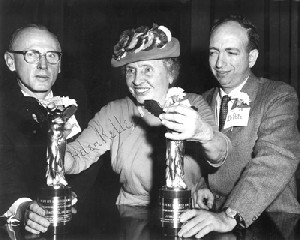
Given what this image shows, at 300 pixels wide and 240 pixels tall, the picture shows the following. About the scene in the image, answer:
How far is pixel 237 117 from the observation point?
6.15 ft

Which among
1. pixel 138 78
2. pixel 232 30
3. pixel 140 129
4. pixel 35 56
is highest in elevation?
pixel 232 30

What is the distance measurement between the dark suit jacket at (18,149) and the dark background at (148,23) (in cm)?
165

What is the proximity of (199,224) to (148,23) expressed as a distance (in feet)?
10.8

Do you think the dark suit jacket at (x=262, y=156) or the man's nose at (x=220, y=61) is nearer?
the dark suit jacket at (x=262, y=156)

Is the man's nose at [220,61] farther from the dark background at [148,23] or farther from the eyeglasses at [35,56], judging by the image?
the dark background at [148,23]

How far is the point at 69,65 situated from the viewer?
170 inches

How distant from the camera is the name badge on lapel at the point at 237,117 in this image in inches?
73.0

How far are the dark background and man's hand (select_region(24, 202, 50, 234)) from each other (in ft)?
7.23

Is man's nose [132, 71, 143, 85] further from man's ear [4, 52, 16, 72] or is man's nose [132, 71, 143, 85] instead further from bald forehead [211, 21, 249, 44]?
A: man's ear [4, 52, 16, 72]

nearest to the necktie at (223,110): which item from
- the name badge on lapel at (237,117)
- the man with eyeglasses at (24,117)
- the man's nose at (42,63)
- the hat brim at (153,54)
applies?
the name badge on lapel at (237,117)

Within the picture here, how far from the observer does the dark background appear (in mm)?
3750

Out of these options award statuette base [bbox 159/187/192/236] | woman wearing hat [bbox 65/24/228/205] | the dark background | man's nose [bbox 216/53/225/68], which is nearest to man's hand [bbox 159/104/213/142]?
award statuette base [bbox 159/187/192/236]

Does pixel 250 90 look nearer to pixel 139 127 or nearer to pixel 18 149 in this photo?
pixel 139 127

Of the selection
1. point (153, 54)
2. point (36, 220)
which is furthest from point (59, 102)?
point (153, 54)
